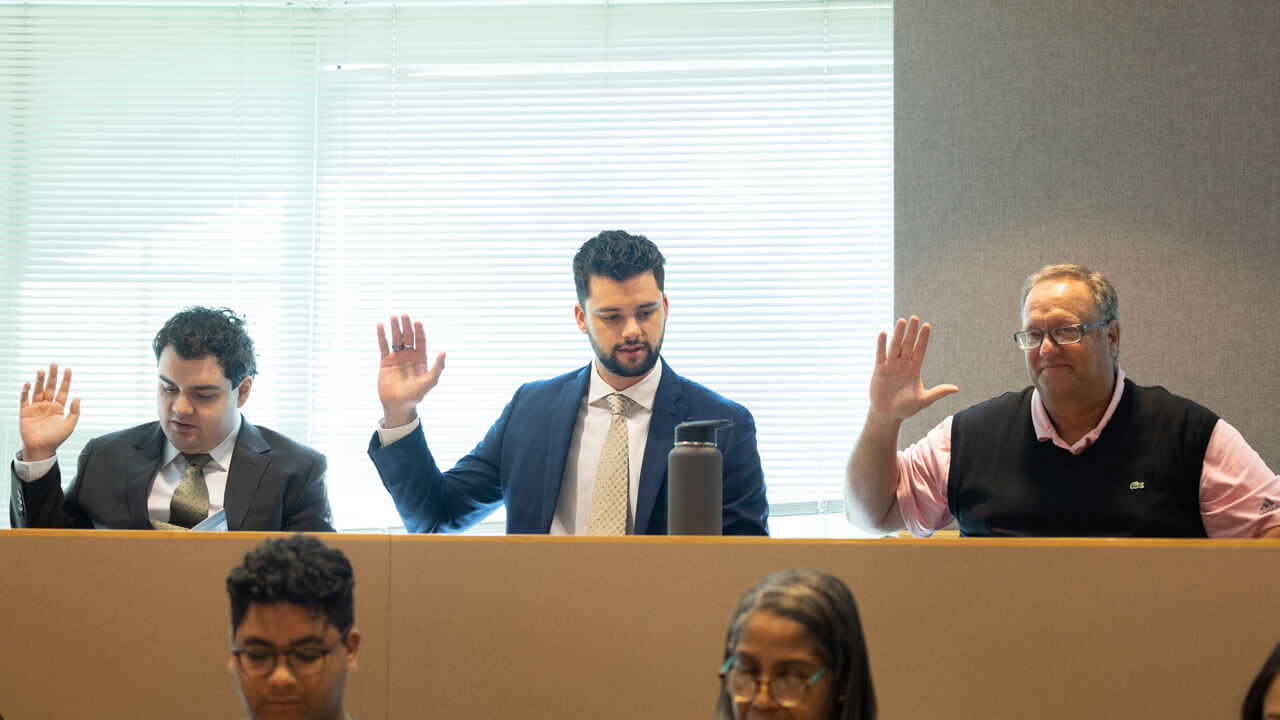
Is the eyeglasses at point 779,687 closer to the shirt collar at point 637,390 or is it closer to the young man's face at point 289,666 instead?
the young man's face at point 289,666

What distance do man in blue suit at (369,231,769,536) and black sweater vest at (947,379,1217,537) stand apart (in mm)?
434

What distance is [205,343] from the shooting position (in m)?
2.45

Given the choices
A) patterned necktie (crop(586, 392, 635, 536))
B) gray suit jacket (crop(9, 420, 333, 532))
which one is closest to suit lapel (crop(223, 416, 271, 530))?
gray suit jacket (crop(9, 420, 333, 532))

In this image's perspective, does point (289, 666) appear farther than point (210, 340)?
No

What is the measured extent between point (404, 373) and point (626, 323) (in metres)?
0.46

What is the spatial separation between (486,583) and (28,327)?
292 centimetres

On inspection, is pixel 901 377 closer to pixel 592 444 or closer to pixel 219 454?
pixel 592 444

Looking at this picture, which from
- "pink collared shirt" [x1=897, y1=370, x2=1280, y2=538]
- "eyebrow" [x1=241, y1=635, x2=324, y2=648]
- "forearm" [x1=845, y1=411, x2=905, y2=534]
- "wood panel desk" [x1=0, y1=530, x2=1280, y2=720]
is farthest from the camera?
"forearm" [x1=845, y1=411, x2=905, y2=534]

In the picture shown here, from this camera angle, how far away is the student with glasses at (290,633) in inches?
54.4

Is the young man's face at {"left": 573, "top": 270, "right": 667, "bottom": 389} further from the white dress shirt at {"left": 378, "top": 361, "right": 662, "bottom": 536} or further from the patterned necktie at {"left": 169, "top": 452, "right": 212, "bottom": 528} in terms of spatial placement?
the patterned necktie at {"left": 169, "top": 452, "right": 212, "bottom": 528}

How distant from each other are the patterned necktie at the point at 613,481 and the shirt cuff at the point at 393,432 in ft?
1.25

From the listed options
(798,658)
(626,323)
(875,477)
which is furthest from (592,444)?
(798,658)

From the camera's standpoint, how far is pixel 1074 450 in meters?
2.14

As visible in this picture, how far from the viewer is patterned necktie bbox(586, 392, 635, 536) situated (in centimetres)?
229
